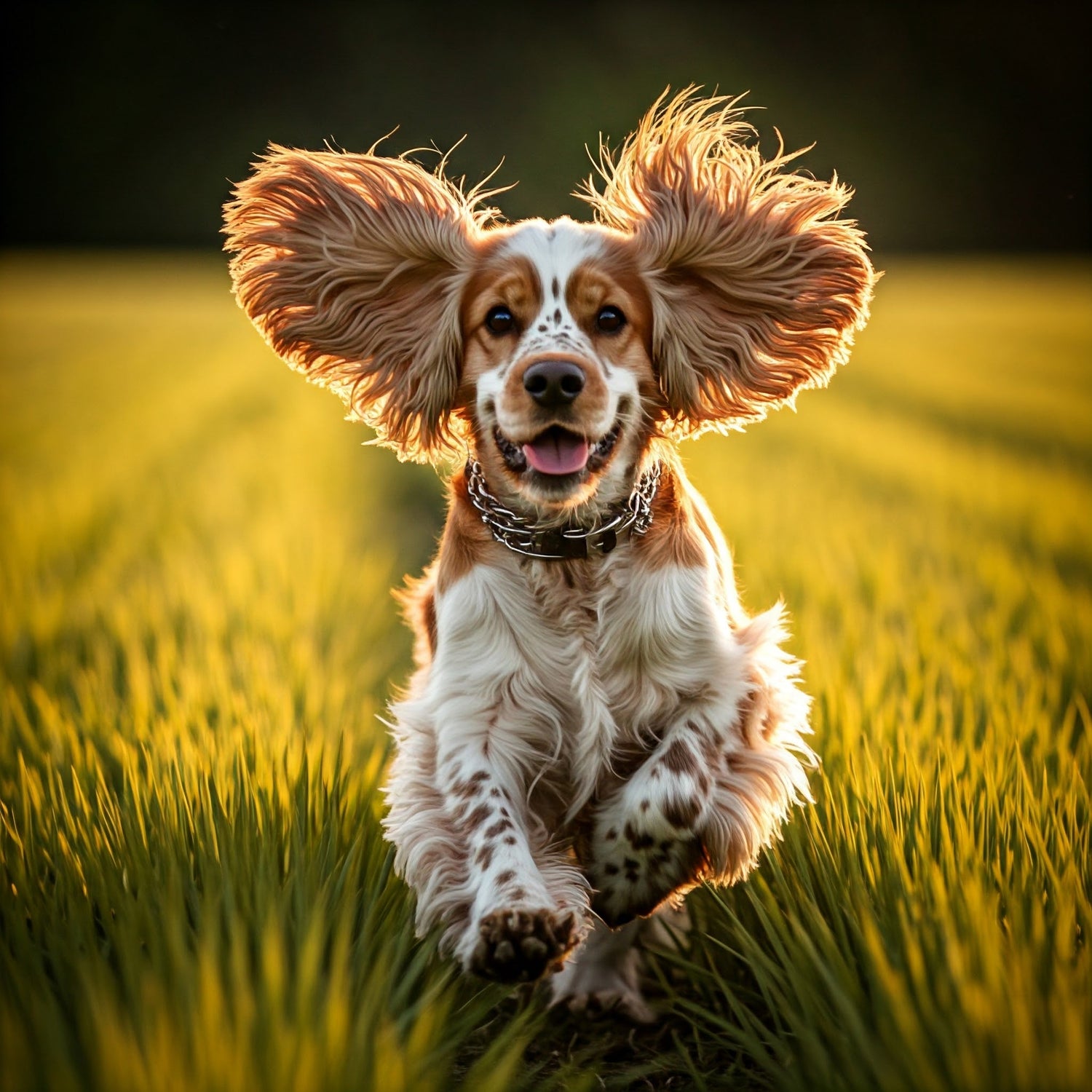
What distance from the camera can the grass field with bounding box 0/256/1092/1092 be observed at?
82.0 inches

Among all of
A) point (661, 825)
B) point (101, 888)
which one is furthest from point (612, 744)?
point (101, 888)

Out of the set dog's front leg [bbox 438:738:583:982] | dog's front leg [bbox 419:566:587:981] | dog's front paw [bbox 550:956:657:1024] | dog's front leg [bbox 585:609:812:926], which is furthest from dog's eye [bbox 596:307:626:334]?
dog's front paw [bbox 550:956:657:1024]

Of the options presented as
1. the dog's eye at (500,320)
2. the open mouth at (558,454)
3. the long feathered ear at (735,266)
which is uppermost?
the long feathered ear at (735,266)

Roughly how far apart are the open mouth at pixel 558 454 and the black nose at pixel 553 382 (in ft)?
0.20

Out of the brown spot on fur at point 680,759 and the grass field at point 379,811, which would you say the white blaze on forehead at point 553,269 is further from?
the grass field at point 379,811

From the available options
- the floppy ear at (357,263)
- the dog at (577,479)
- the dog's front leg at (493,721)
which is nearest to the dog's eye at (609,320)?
the dog at (577,479)

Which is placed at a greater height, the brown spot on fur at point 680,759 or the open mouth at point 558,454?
the open mouth at point 558,454

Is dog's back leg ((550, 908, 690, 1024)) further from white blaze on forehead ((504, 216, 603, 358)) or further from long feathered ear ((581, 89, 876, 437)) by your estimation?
white blaze on forehead ((504, 216, 603, 358))

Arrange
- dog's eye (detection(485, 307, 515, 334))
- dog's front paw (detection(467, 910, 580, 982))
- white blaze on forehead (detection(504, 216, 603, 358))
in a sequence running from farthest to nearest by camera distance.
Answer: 1. dog's eye (detection(485, 307, 515, 334))
2. white blaze on forehead (detection(504, 216, 603, 358))
3. dog's front paw (detection(467, 910, 580, 982))

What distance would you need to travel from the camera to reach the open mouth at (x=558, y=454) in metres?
2.99

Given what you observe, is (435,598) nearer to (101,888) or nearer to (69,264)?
(101,888)

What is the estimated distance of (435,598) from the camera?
3.30m

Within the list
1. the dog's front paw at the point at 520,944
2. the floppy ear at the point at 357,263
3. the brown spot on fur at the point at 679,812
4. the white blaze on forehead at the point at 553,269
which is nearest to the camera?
A: the dog's front paw at the point at 520,944

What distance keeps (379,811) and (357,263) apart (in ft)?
4.82
